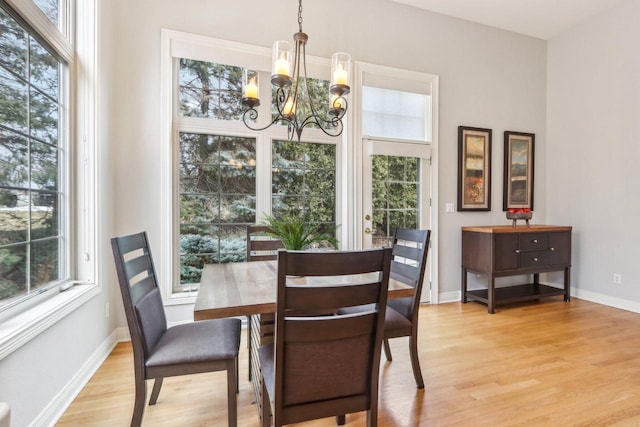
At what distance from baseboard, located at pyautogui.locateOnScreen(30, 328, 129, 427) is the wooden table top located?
0.96 m

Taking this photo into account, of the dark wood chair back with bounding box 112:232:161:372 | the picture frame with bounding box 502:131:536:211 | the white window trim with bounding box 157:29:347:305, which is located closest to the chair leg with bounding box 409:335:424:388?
the dark wood chair back with bounding box 112:232:161:372

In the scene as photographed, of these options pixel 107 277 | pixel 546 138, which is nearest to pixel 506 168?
pixel 546 138

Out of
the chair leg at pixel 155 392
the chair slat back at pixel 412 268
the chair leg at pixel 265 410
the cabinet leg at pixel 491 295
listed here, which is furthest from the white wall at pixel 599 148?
the chair leg at pixel 155 392

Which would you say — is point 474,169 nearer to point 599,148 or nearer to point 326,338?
point 599,148

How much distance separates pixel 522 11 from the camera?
374 cm

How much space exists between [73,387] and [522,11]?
5427mm

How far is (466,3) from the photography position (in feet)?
11.8

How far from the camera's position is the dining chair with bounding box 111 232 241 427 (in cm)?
138

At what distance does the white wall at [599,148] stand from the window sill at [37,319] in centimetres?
516

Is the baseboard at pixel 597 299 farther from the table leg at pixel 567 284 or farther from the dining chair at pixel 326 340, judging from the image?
the dining chair at pixel 326 340

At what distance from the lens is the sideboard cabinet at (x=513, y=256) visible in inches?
137

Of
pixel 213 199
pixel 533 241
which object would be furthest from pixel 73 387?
pixel 533 241

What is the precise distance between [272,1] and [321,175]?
174cm

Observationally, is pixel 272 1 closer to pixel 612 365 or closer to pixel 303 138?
pixel 303 138
